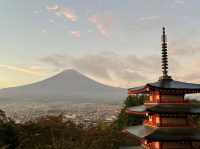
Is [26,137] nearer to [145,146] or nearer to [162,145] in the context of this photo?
[145,146]

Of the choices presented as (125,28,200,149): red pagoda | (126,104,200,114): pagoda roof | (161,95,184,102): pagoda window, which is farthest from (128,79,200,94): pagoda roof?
(126,104,200,114): pagoda roof

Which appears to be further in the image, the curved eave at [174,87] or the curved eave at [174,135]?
the curved eave at [174,87]

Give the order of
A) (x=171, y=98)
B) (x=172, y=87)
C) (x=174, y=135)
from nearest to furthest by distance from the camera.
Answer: (x=174, y=135) → (x=172, y=87) → (x=171, y=98)

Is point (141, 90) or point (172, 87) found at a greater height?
point (172, 87)

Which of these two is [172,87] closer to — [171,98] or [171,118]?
[171,98]

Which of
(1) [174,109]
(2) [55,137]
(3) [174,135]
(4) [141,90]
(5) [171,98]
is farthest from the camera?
(2) [55,137]

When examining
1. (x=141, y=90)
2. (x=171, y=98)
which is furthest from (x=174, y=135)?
(x=141, y=90)

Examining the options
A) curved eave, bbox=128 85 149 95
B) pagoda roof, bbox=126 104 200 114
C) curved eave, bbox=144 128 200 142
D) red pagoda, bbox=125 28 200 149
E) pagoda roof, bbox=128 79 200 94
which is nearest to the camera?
curved eave, bbox=144 128 200 142

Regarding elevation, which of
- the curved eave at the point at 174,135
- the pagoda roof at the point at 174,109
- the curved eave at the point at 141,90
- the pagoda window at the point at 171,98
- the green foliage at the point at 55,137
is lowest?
the green foliage at the point at 55,137

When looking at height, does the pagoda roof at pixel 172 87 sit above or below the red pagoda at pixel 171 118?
above

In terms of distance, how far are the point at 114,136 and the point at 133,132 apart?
19065 millimetres

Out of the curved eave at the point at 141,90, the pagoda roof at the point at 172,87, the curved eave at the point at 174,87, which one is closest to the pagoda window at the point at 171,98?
the curved eave at the point at 174,87

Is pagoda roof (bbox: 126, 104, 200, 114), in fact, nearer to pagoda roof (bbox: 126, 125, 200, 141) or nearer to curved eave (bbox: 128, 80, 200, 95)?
curved eave (bbox: 128, 80, 200, 95)

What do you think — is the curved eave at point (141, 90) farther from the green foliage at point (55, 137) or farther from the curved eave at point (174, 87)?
the green foliage at point (55, 137)
